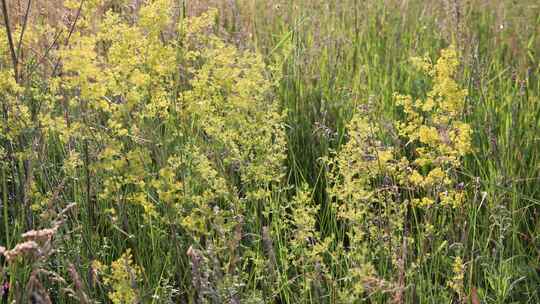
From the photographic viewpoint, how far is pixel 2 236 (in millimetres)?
2641

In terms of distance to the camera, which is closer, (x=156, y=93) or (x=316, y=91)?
(x=156, y=93)

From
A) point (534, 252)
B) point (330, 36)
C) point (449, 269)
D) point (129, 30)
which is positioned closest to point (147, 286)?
point (129, 30)

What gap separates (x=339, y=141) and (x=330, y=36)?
3.64ft

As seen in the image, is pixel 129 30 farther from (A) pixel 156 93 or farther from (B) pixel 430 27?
(B) pixel 430 27

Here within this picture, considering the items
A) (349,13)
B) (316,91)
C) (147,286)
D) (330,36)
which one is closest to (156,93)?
(147,286)

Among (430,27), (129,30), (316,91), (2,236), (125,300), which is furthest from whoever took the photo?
→ (430,27)

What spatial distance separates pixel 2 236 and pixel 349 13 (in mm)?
2986

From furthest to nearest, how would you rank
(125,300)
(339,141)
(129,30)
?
1. (339,141)
2. (129,30)
3. (125,300)

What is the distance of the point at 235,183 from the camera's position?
2873mm

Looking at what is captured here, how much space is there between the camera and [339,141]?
3.24 metres

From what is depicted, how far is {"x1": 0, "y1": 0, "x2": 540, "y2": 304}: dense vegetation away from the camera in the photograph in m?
2.11

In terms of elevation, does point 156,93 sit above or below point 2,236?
above

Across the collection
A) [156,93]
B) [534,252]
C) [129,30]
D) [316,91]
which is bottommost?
[534,252]

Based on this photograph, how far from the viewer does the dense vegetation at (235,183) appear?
2113 millimetres
